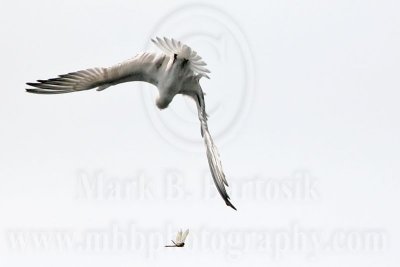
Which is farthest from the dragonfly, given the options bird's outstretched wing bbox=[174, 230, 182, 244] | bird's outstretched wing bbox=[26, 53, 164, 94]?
bird's outstretched wing bbox=[26, 53, 164, 94]

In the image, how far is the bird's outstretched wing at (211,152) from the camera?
423 inches

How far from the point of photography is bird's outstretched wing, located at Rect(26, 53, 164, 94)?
35.3 feet

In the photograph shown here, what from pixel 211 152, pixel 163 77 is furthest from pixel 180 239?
pixel 163 77

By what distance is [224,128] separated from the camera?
11.9 m

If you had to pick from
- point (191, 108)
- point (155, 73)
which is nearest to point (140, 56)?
point (155, 73)

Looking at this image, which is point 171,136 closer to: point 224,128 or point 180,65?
point 224,128

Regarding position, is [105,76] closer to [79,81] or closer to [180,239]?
[79,81]

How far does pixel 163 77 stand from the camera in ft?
34.9

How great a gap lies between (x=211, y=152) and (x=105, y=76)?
140 cm

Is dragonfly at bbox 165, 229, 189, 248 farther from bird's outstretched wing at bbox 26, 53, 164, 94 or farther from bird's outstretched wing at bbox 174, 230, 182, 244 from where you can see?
bird's outstretched wing at bbox 26, 53, 164, 94

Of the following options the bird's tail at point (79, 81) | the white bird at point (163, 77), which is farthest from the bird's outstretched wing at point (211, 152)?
the bird's tail at point (79, 81)

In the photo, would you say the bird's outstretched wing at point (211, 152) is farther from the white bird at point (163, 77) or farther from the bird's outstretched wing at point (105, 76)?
the bird's outstretched wing at point (105, 76)

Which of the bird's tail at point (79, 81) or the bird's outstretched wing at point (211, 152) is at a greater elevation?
the bird's tail at point (79, 81)

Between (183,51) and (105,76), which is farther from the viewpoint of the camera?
(105,76)
